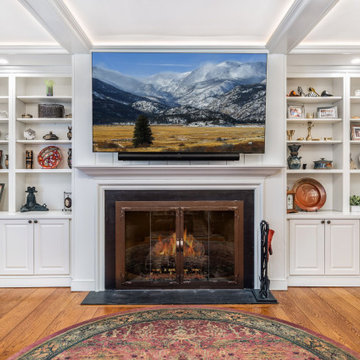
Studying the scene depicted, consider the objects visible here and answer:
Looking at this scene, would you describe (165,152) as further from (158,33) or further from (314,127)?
(314,127)

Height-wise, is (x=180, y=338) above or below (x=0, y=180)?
below

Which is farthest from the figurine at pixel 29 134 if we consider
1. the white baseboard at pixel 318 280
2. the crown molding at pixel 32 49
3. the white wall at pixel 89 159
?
the white baseboard at pixel 318 280

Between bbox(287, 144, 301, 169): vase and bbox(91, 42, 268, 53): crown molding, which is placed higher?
bbox(91, 42, 268, 53): crown molding

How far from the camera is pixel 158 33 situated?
3021 mm

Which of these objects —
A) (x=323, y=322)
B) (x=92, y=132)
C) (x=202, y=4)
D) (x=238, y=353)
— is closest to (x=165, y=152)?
(x=92, y=132)

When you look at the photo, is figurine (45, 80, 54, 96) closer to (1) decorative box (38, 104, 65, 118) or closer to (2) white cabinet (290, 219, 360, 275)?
(1) decorative box (38, 104, 65, 118)

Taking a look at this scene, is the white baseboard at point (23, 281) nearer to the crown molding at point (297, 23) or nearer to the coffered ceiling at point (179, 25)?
the coffered ceiling at point (179, 25)

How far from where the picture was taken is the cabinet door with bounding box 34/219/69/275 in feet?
11.1

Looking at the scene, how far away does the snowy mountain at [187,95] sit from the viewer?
3143 millimetres

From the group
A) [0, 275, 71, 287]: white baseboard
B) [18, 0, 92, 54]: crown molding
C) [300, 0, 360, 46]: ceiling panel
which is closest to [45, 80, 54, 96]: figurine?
[18, 0, 92, 54]: crown molding

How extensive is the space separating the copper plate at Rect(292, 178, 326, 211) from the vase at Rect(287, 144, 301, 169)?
0.26 meters

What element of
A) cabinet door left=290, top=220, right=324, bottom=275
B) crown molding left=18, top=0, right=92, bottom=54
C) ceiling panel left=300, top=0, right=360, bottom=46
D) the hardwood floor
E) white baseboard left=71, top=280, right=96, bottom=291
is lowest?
the hardwood floor

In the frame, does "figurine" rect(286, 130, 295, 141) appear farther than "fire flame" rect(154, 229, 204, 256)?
Yes

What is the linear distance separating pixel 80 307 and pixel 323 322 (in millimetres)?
2199
